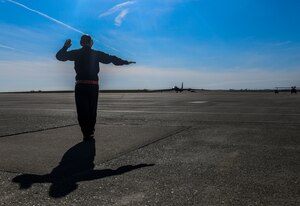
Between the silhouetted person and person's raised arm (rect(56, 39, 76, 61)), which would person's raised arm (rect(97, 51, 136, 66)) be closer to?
the silhouetted person

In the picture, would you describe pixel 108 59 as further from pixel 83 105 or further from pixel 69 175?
pixel 69 175

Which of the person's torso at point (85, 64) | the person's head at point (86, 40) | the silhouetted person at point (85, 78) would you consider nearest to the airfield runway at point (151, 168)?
the silhouetted person at point (85, 78)

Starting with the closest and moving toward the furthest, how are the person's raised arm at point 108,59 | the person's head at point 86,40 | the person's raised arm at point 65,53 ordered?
the person's raised arm at point 65,53
the person's head at point 86,40
the person's raised arm at point 108,59

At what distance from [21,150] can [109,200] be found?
2914 millimetres

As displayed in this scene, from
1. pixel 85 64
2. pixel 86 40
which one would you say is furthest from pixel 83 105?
pixel 86 40

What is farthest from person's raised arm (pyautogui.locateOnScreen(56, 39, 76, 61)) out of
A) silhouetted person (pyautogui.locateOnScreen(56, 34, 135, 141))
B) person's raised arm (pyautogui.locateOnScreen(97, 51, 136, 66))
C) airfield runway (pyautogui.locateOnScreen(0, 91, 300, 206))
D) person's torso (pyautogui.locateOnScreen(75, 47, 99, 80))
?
airfield runway (pyautogui.locateOnScreen(0, 91, 300, 206))

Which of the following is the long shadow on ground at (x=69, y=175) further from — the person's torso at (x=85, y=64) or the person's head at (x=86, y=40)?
Result: the person's head at (x=86, y=40)

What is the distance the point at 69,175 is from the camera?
4.07 m

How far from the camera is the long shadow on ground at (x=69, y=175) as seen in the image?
3.57 m

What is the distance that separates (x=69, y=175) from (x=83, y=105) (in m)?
2.85

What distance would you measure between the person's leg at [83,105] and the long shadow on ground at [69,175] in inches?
58.7

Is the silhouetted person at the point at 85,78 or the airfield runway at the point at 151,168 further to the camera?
the silhouetted person at the point at 85,78

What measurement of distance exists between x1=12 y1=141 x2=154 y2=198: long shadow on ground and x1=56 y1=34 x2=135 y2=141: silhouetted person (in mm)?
1554

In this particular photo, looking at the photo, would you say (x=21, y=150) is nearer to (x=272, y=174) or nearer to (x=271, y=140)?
(x=272, y=174)
